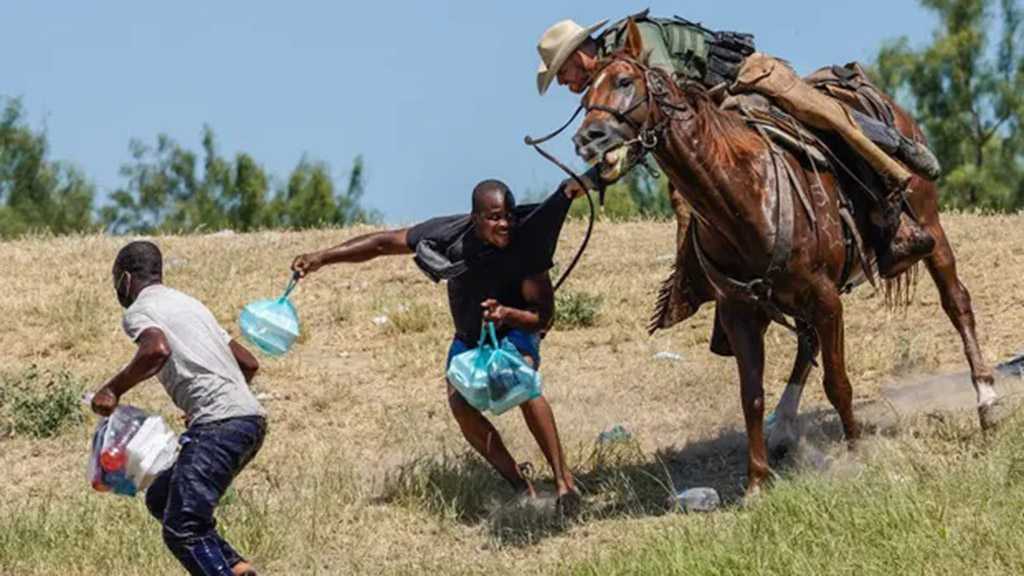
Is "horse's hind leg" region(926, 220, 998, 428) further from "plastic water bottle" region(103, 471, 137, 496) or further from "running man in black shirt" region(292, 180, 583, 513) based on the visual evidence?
"plastic water bottle" region(103, 471, 137, 496)

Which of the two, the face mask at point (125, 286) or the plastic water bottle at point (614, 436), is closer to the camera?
the face mask at point (125, 286)

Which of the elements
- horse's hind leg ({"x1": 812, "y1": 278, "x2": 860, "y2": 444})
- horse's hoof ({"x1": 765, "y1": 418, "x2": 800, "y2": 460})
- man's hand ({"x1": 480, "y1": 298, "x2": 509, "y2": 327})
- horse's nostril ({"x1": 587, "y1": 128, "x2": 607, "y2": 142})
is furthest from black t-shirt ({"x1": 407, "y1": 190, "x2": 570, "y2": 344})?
horse's hoof ({"x1": 765, "y1": 418, "x2": 800, "y2": 460})

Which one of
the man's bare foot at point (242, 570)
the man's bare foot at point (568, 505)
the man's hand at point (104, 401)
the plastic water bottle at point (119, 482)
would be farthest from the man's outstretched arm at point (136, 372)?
the man's bare foot at point (568, 505)

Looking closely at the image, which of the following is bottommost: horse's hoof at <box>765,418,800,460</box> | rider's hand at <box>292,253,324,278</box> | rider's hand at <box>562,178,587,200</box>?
horse's hoof at <box>765,418,800,460</box>

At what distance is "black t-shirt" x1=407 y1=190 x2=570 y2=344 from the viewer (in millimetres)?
9789

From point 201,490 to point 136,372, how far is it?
616 mm

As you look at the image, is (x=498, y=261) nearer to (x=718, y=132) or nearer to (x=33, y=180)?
(x=718, y=132)

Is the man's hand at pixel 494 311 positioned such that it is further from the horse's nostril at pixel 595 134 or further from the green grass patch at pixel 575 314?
the green grass patch at pixel 575 314

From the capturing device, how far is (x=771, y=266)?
9.63 metres

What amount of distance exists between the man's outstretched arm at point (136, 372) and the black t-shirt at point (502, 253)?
2232 millimetres

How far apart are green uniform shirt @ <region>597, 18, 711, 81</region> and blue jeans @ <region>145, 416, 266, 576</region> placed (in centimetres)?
285

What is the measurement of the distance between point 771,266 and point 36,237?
11.7 metres

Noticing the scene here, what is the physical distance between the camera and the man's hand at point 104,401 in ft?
26.1

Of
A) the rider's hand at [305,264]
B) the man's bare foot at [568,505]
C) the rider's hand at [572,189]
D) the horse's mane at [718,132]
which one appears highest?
the horse's mane at [718,132]
